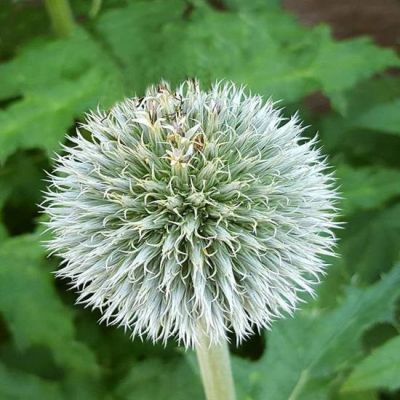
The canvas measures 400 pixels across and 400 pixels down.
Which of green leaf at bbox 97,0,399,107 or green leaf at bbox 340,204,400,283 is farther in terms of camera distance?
green leaf at bbox 340,204,400,283

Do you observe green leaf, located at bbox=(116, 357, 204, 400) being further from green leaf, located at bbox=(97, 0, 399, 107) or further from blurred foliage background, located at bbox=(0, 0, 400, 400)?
green leaf, located at bbox=(97, 0, 399, 107)

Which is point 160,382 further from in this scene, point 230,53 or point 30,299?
point 230,53

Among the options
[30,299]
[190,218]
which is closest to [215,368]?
[190,218]

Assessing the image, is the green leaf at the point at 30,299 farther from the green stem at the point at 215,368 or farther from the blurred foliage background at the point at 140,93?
the green stem at the point at 215,368

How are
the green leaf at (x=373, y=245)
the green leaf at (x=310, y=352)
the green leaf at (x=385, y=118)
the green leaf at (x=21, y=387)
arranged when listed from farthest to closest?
the green leaf at (x=373, y=245), the green leaf at (x=385, y=118), the green leaf at (x=21, y=387), the green leaf at (x=310, y=352)

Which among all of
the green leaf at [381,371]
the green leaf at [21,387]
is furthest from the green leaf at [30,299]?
the green leaf at [381,371]

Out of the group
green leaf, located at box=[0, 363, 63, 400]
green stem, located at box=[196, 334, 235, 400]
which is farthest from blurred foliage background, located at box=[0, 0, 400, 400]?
green stem, located at box=[196, 334, 235, 400]

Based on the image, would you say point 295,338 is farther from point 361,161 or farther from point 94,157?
point 361,161
